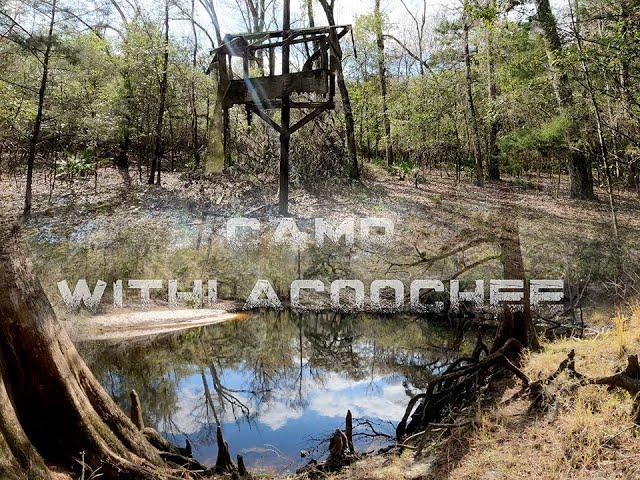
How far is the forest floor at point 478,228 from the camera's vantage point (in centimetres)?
438

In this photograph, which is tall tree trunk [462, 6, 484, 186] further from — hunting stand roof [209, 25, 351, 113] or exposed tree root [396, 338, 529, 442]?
exposed tree root [396, 338, 529, 442]

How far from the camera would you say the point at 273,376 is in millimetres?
10703

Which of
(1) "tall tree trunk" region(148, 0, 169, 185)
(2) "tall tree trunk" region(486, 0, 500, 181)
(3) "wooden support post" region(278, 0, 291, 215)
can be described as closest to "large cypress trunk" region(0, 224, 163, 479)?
(3) "wooden support post" region(278, 0, 291, 215)

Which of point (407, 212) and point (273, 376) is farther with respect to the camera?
point (407, 212)

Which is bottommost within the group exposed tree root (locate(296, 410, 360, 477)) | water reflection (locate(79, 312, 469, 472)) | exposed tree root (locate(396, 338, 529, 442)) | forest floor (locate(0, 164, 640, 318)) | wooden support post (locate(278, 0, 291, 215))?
water reflection (locate(79, 312, 469, 472))

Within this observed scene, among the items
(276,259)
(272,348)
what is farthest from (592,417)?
(276,259)

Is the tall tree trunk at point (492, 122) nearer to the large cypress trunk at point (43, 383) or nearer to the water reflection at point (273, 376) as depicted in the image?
the water reflection at point (273, 376)

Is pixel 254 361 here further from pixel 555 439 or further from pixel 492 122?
pixel 492 122

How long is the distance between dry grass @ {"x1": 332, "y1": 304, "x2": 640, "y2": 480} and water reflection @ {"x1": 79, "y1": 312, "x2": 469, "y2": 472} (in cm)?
223

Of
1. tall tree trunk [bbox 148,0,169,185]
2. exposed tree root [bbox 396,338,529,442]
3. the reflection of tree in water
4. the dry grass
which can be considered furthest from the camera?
tall tree trunk [bbox 148,0,169,185]

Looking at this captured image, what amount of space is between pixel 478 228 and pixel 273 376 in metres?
8.10

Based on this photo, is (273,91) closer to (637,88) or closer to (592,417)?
(637,88)

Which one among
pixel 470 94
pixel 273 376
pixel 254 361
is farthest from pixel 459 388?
pixel 470 94

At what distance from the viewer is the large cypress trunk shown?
12.4ft
